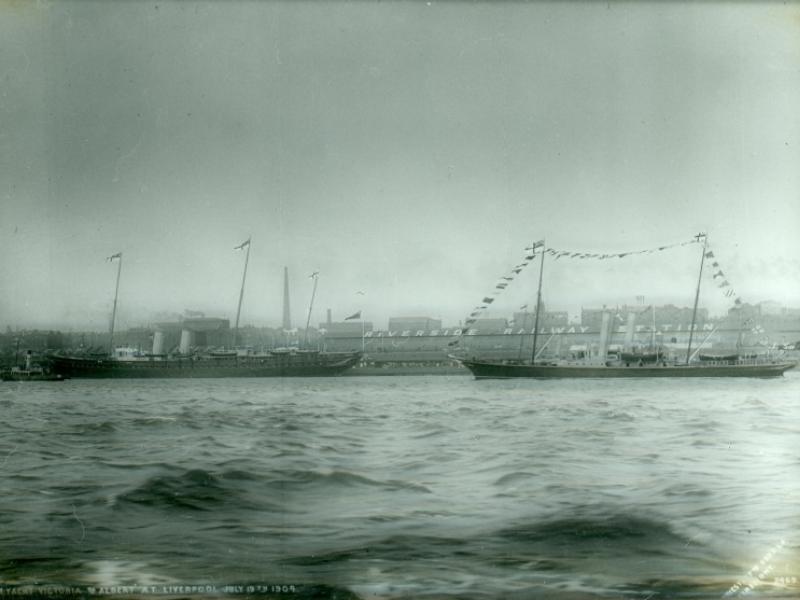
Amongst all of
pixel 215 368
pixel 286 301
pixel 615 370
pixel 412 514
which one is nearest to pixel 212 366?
pixel 215 368

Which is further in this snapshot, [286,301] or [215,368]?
[215,368]

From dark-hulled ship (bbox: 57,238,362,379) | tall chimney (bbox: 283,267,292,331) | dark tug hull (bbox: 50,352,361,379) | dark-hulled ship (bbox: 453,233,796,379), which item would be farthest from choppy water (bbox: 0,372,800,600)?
dark tug hull (bbox: 50,352,361,379)

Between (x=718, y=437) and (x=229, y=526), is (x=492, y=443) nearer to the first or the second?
(x=718, y=437)

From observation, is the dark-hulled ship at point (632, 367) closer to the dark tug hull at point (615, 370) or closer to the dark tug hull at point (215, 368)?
the dark tug hull at point (615, 370)

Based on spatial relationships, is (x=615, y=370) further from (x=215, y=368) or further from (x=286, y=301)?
(x=286, y=301)

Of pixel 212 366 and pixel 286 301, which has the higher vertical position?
pixel 286 301

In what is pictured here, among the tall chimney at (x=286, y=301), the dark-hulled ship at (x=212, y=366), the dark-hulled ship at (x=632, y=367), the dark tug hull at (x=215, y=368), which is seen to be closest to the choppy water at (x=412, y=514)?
the tall chimney at (x=286, y=301)

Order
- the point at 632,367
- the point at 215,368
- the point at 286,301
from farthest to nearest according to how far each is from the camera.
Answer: the point at 215,368 < the point at 632,367 < the point at 286,301
